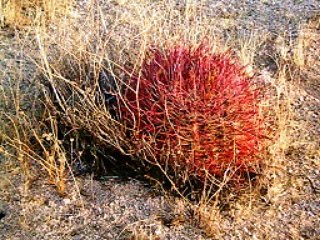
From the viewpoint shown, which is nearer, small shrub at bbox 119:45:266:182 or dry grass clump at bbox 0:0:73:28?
small shrub at bbox 119:45:266:182

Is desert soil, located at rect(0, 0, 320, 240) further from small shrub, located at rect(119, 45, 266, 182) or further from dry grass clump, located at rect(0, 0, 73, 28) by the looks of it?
dry grass clump, located at rect(0, 0, 73, 28)

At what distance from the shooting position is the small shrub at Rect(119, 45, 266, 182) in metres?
3.24

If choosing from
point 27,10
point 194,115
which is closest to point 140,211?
point 194,115

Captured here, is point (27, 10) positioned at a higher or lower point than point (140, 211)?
higher

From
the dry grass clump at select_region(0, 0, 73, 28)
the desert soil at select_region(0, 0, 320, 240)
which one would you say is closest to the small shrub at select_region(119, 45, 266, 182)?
the desert soil at select_region(0, 0, 320, 240)

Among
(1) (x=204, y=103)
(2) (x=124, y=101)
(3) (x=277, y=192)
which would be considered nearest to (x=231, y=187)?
(3) (x=277, y=192)

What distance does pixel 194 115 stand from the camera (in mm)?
3207

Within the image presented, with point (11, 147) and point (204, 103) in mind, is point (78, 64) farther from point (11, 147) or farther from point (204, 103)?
point (204, 103)

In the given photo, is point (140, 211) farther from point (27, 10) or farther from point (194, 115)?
point (27, 10)

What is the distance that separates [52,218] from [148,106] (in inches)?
32.0

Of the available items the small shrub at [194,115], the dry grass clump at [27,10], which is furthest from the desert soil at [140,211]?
the dry grass clump at [27,10]

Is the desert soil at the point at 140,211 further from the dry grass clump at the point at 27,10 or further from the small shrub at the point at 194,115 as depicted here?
the dry grass clump at the point at 27,10

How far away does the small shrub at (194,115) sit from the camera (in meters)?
3.24

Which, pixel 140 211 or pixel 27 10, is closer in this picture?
pixel 140 211
